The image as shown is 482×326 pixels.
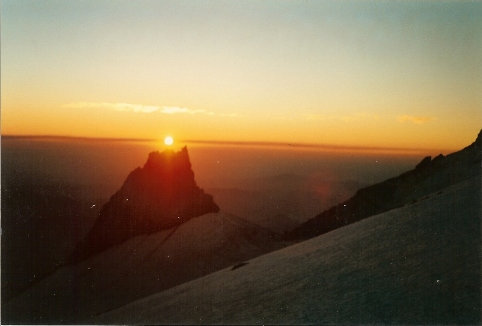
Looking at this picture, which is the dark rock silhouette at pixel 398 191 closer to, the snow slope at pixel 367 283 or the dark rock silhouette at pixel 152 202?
the dark rock silhouette at pixel 152 202

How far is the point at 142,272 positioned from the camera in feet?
114

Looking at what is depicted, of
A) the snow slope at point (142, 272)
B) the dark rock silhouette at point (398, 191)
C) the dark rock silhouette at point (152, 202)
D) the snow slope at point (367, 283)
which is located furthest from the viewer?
the dark rock silhouette at point (398, 191)

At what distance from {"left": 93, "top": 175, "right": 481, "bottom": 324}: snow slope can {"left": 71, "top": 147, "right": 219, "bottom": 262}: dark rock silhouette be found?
13.6 m

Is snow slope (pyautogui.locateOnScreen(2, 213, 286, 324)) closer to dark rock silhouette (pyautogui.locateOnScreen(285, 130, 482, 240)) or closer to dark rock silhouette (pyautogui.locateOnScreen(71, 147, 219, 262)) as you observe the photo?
dark rock silhouette (pyautogui.locateOnScreen(71, 147, 219, 262))

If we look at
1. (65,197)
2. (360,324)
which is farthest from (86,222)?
(360,324)

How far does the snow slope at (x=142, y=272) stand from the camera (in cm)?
1898

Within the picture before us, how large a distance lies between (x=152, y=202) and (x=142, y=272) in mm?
12694

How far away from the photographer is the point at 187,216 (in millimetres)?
38250

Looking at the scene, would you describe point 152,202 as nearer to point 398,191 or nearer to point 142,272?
point 142,272

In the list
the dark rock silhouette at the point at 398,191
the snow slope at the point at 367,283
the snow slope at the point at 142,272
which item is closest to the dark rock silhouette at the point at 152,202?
the snow slope at the point at 142,272

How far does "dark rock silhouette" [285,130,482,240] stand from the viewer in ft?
122

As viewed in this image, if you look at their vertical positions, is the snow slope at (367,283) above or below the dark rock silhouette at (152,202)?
below

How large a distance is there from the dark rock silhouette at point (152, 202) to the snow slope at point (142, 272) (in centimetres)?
143

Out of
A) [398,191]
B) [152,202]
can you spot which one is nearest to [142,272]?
[152,202]
